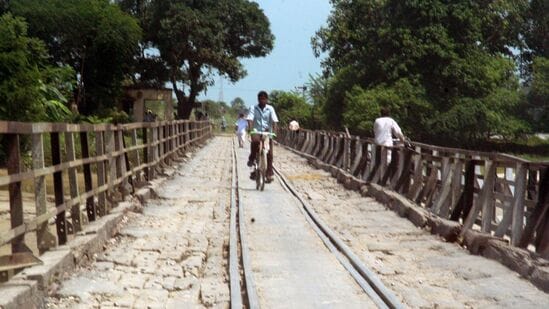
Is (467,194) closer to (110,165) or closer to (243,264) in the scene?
(243,264)

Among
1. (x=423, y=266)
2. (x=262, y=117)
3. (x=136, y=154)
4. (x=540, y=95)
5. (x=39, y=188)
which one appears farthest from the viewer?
(x=540, y=95)

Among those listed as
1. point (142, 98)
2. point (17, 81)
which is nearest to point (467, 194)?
point (17, 81)

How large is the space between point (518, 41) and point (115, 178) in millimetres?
42128

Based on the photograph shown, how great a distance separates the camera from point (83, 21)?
39.9 metres

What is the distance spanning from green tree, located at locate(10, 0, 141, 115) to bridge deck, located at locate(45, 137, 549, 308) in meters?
29.7

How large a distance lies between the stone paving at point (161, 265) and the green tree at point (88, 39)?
29.5 m

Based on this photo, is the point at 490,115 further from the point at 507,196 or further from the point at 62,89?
the point at 507,196

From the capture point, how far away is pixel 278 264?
7.55 m

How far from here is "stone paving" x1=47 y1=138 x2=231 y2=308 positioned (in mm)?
6098

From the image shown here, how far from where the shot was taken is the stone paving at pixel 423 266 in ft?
20.7

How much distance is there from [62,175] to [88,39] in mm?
35461

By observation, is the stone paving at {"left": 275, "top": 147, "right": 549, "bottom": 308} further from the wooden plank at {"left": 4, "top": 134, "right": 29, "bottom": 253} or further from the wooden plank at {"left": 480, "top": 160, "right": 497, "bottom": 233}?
the wooden plank at {"left": 4, "top": 134, "right": 29, "bottom": 253}

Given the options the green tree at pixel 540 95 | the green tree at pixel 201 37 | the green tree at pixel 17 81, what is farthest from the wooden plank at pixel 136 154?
the green tree at pixel 201 37

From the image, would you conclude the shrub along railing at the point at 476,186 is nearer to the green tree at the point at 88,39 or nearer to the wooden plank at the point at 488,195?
the wooden plank at the point at 488,195
